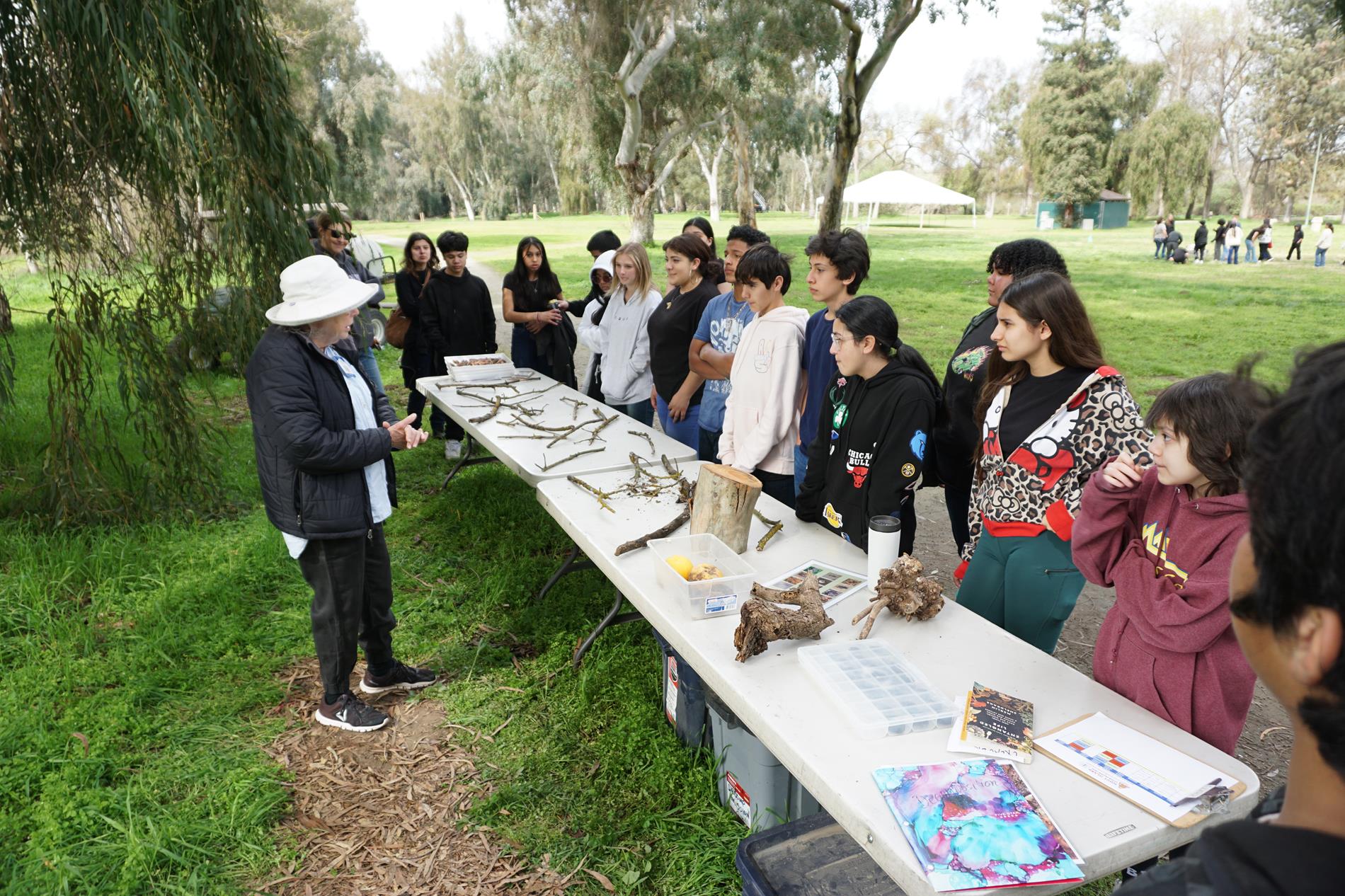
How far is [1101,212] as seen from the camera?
42.0m

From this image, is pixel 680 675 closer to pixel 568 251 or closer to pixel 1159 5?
pixel 568 251

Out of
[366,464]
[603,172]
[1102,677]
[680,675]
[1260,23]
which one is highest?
[1260,23]

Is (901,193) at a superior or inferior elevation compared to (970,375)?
superior

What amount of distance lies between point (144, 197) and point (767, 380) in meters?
3.80

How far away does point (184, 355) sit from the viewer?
505 centimetres

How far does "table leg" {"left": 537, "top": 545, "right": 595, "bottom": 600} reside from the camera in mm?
4297

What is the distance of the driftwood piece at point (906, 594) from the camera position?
7.67ft

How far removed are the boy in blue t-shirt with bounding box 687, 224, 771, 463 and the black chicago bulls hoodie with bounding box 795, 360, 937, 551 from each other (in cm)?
119

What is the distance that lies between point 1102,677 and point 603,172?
25173 mm

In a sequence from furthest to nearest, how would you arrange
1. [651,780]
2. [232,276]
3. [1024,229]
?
[1024,229] → [232,276] → [651,780]

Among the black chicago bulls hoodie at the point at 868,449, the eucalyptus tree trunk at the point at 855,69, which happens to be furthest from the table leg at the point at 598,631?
the eucalyptus tree trunk at the point at 855,69

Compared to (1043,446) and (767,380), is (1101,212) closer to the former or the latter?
(767,380)

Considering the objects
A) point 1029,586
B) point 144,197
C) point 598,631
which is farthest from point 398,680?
point 144,197

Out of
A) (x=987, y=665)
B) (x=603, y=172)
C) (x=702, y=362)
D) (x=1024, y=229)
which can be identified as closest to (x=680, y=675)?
(x=987, y=665)
